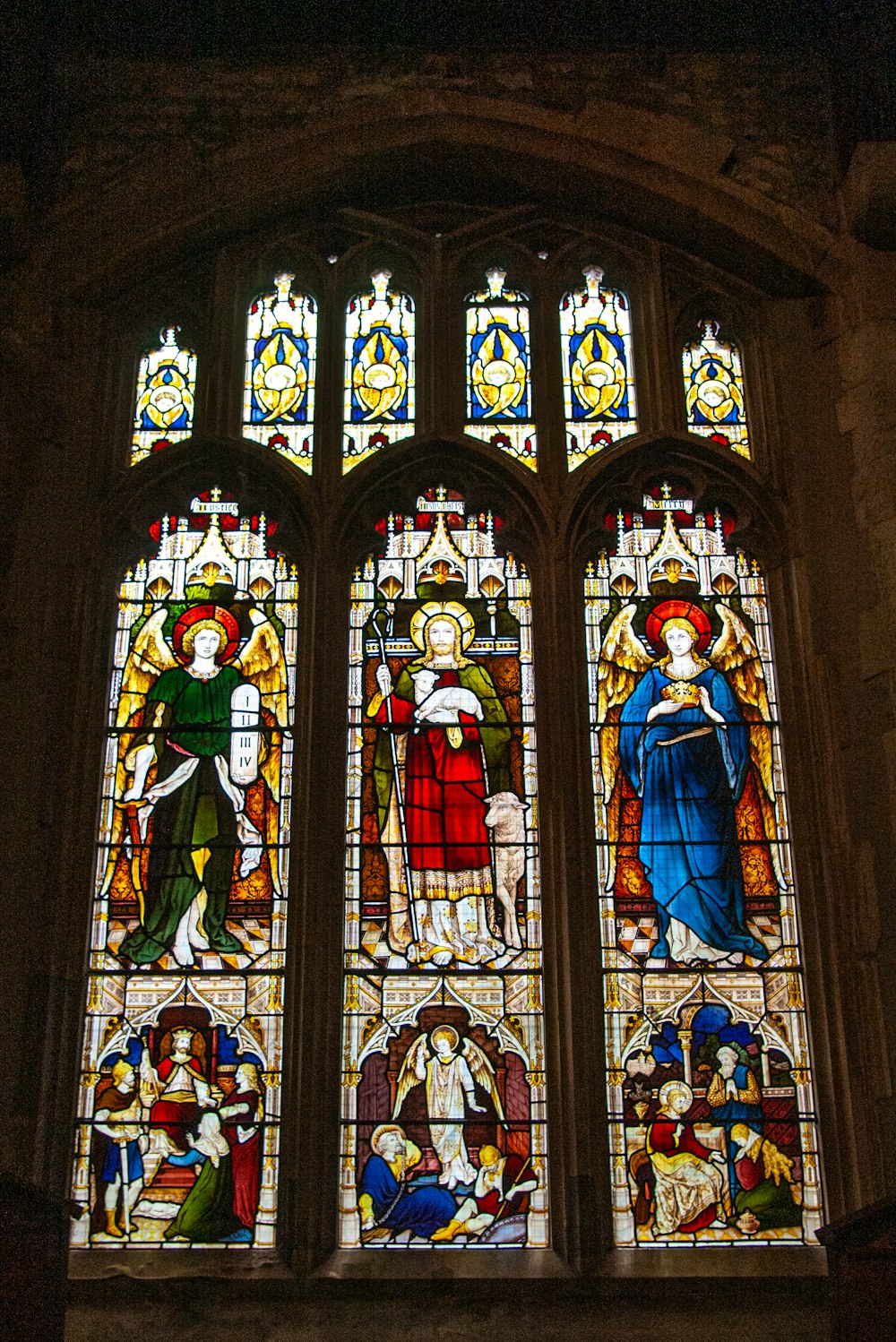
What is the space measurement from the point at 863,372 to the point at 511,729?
7.07 ft

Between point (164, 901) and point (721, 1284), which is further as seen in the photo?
→ point (164, 901)

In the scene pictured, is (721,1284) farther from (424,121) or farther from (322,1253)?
(424,121)

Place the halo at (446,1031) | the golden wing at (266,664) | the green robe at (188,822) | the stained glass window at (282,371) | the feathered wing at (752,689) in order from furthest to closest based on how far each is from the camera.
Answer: the stained glass window at (282,371), the golden wing at (266,664), the feathered wing at (752,689), the green robe at (188,822), the halo at (446,1031)

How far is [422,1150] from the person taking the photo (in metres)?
6.54

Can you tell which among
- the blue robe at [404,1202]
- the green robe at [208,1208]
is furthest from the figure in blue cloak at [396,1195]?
the green robe at [208,1208]

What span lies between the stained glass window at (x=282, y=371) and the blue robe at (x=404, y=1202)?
306 cm

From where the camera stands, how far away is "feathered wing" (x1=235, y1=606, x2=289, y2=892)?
7.13m

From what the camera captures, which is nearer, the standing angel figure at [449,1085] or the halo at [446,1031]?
the standing angel figure at [449,1085]

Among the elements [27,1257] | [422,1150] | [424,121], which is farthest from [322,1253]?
[424,121]

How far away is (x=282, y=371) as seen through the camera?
805cm

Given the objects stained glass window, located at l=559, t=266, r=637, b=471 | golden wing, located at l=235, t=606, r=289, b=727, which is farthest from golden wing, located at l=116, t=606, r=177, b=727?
stained glass window, located at l=559, t=266, r=637, b=471

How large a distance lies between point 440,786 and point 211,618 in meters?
1.26

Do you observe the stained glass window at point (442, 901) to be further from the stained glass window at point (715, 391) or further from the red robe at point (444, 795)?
the stained glass window at point (715, 391)

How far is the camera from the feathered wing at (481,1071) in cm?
661
